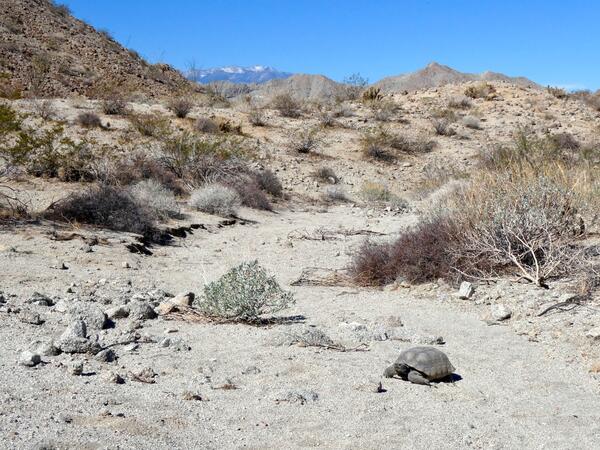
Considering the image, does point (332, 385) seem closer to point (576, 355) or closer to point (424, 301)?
point (576, 355)

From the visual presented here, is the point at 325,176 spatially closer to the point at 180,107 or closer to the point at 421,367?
the point at 180,107

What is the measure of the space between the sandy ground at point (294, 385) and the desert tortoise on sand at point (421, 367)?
82 mm

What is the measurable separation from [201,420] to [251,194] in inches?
452

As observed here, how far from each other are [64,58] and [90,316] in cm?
2779

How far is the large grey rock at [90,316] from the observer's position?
19.3 ft

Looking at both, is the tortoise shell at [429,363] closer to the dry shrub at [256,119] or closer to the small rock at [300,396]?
the small rock at [300,396]

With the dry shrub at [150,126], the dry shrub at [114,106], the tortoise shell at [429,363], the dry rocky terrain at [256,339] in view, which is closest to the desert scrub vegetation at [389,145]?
the dry rocky terrain at [256,339]

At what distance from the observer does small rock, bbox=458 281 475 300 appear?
23.8ft

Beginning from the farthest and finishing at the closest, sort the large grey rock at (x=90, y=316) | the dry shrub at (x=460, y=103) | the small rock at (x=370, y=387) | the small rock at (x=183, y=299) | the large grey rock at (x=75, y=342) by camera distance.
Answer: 1. the dry shrub at (x=460, y=103)
2. the small rock at (x=183, y=299)
3. the large grey rock at (x=90, y=316)
4. the large grey rock at (x=75, y=342)
5. the small rock at (x=370, y=387)

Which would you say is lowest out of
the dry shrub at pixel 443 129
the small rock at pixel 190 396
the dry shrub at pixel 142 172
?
the small rock at pixel 190 396

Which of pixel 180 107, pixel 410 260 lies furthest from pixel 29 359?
pixel 180 107

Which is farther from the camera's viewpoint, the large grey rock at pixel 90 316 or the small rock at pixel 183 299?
the small rock at pixel 183 299

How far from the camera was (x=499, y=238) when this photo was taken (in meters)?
7.67

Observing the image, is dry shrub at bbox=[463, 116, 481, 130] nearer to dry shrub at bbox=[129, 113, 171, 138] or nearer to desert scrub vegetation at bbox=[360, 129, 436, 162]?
desert scrub vegetation at bbox=[360, 129, 436, 162]
